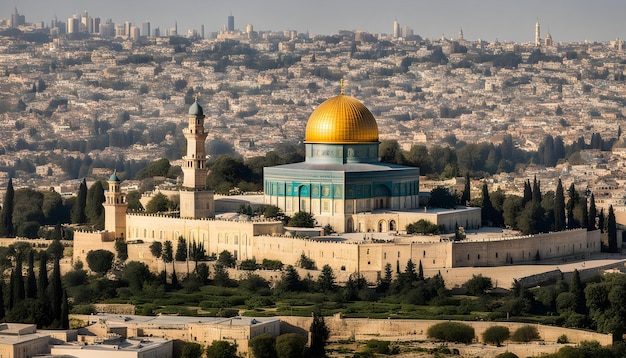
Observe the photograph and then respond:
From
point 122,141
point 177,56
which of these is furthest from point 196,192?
point 177,56

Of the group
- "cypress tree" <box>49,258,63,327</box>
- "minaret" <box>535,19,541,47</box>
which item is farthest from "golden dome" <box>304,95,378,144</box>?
"minaret" <box>535,19,541,47</box>

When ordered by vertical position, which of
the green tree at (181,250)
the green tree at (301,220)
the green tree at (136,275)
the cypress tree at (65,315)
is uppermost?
the green tree at (301,220)

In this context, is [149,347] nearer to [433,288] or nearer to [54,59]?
[433,288]

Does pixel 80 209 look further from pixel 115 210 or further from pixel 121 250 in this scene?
pixel 121 250

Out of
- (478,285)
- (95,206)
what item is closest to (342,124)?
(95,206)

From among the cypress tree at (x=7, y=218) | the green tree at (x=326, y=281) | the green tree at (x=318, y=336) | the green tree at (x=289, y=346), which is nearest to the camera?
the green tree at (x=289, y=346)

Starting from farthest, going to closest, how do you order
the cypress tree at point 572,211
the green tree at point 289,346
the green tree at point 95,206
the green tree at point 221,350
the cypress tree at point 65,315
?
the green tree at point 95,206 → the cypress tree at point 572,211 → the cypress tree at point 65,315 → the green tree at point 289,346 → the green tree at point 221,350

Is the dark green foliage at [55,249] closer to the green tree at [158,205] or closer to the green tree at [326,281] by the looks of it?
the green tree at [158,205]

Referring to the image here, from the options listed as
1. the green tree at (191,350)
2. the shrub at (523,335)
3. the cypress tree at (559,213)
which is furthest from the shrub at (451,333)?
the cypress tree at (559,213)
